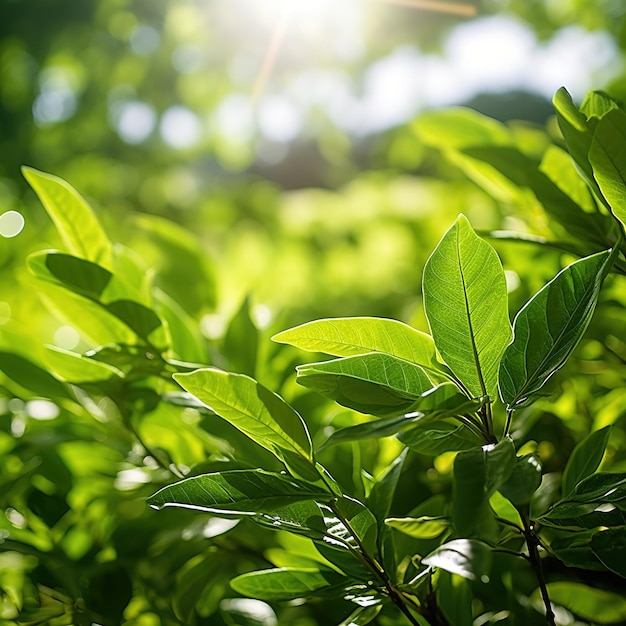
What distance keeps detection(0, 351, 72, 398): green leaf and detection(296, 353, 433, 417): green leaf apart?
219 millimetres

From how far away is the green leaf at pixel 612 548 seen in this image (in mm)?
255

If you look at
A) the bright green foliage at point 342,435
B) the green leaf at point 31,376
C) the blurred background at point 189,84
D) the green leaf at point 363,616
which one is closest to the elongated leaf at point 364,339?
the bright green foliage at point 342,435

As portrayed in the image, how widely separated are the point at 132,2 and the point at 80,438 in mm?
3088

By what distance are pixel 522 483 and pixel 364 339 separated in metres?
0.08

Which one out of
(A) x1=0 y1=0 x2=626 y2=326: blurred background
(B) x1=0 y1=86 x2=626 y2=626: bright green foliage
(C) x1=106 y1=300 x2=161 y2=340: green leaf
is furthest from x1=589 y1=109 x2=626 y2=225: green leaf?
(A) x1=0 y1=0 x2=626 y2=326: blurred background

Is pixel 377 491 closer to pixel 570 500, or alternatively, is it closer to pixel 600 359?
pixel 570 500

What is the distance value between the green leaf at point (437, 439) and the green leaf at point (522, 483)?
32mm

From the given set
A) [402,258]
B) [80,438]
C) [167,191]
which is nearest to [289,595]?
[80,438]

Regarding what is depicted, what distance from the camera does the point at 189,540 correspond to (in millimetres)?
354

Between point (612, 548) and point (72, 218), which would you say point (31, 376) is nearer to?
point (72, 218)

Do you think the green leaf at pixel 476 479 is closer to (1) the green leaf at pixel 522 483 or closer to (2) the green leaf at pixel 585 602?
(1) the green leaf at pixel 522 483

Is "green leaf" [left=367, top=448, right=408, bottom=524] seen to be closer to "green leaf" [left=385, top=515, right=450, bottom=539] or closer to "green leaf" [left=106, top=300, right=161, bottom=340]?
"green leaf" [left=385, top=515, right=450, bottom=539]

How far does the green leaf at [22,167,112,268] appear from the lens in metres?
0.37

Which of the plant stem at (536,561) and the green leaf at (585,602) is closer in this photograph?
the plant stem at (536,561)
